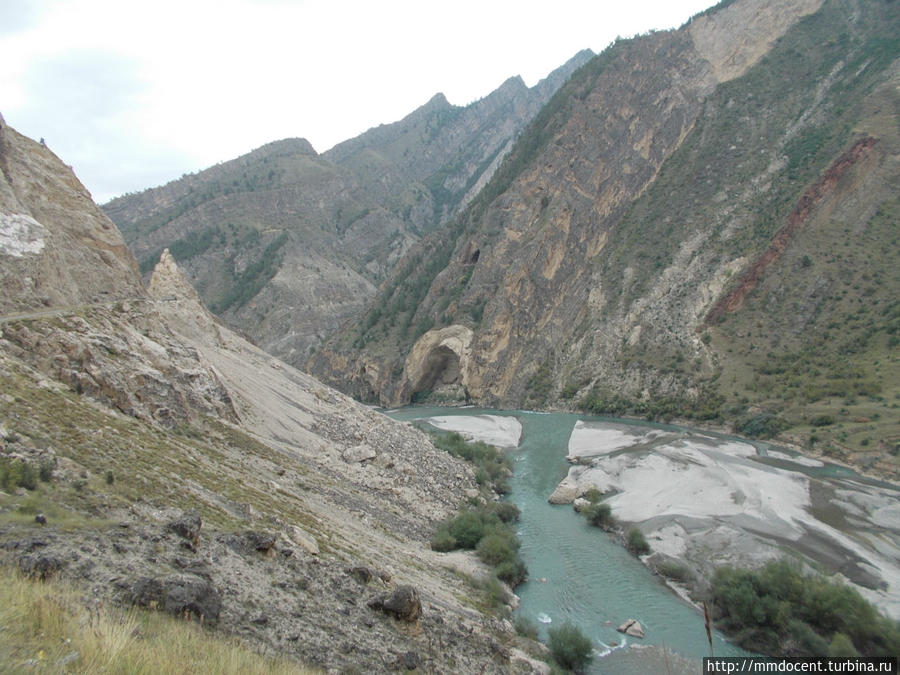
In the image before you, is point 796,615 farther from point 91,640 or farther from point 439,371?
point 439,371

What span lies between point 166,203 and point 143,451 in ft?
523

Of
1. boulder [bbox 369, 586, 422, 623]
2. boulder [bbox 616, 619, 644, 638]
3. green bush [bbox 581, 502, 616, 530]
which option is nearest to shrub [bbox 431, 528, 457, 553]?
boulder [bbox 616, 619, 644, 638]

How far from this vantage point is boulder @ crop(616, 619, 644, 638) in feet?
52.6

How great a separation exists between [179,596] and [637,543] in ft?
65.2

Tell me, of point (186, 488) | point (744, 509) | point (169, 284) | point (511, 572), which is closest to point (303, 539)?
point (186, 488)

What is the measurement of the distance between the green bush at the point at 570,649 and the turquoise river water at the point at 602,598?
1.88ft

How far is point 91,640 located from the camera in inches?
175

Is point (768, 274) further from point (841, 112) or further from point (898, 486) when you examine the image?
point (898, 486)

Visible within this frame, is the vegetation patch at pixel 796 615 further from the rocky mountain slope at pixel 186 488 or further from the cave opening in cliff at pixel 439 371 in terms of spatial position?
the cave opening in cliff at pixel 439 371

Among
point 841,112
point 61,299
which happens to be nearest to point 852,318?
point 841,112

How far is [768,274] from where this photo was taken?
5031 cm

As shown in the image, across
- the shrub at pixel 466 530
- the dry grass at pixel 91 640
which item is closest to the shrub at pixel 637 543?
the shrub at pixel 466 530

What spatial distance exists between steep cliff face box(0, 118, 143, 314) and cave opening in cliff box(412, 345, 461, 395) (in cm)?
5225

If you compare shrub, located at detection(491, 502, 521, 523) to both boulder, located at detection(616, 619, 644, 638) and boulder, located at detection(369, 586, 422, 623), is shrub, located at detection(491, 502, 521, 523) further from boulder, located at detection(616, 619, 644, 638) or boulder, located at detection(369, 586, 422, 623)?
boulder, located at detection(369, 586, 422, 623)
